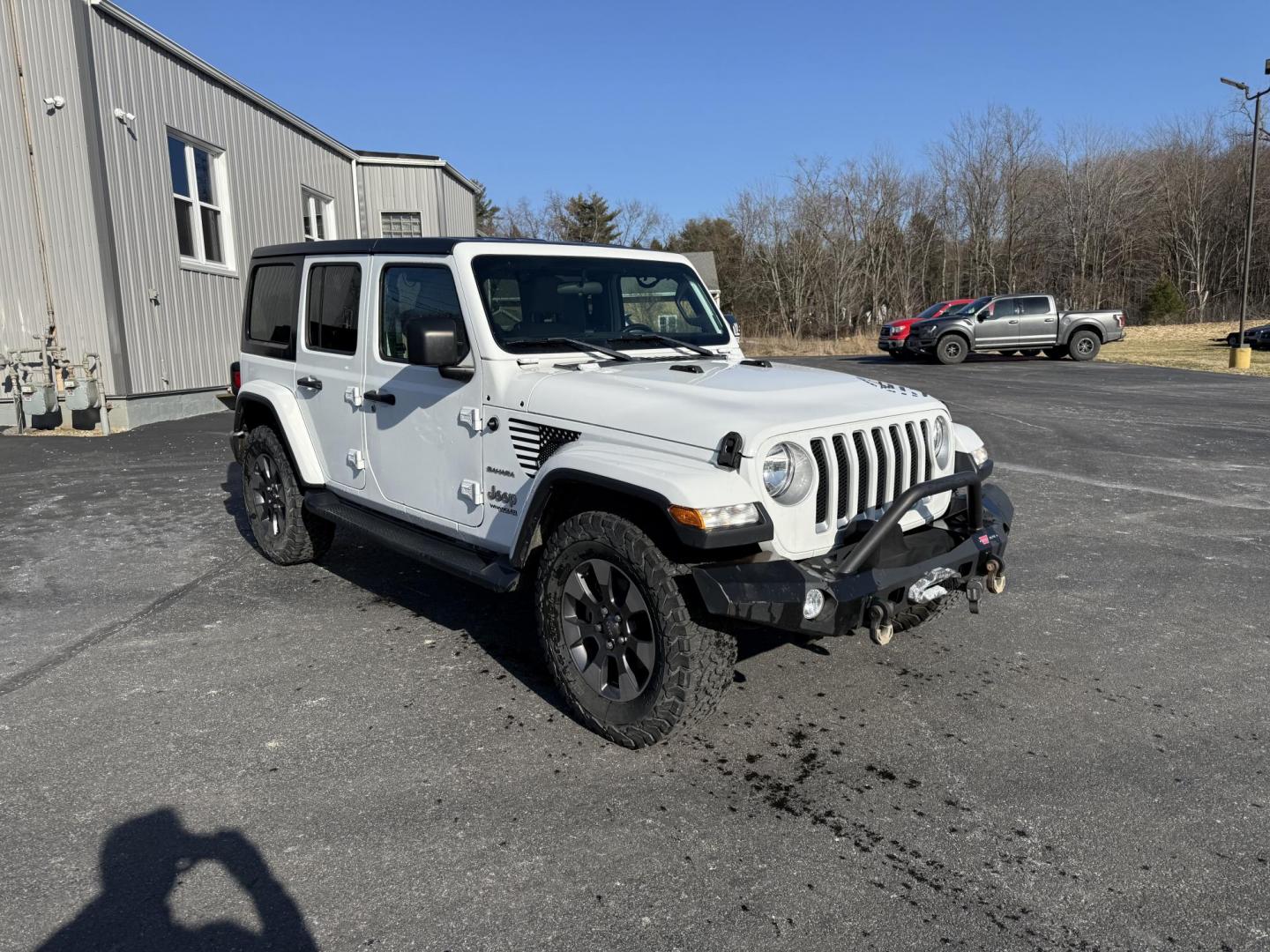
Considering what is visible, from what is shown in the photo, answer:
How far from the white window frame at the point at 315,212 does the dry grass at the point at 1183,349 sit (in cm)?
2040

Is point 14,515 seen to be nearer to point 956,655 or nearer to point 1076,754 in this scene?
point 956,655

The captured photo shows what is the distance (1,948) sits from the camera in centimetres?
235

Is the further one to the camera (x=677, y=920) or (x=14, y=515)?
(x=14, y=515)

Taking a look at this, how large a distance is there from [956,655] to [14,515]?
745 cm

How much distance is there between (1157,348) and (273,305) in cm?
3171

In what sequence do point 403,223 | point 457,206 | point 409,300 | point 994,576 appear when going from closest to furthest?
1. point 994,576
2. point 409,300
3. point 403,223
4. point 457,206

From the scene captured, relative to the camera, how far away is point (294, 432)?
531 centimetres

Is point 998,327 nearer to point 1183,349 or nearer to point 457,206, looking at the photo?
point 1183,349

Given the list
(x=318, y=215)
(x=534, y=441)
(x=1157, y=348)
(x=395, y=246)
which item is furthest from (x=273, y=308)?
(x=1157, y=348)

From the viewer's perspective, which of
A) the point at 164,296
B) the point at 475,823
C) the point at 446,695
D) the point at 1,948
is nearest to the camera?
the point at 1,948

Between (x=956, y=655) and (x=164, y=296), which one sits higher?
(x=164, y=296)

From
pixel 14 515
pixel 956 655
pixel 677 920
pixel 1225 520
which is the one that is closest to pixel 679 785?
pixel 677 920

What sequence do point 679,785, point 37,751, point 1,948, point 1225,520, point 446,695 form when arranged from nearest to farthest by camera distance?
point 1,948
point 679,785
point 37,751
point 446,695
point 1225,520

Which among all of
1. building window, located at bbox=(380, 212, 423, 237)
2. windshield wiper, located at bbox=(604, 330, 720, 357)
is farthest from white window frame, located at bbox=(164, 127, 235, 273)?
windshield wiper, located at bbox=(604, 330, 720, 357)
